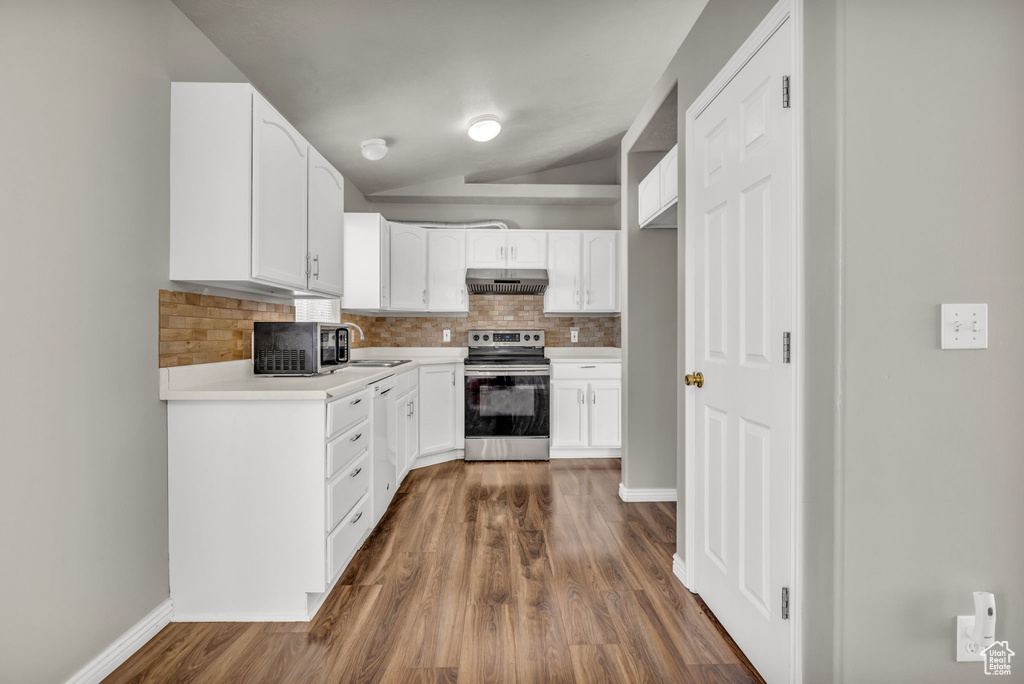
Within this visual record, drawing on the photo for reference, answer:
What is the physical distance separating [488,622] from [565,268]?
333cm

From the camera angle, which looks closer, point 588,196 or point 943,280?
point 943,280

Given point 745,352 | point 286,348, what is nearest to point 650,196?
point 745,352

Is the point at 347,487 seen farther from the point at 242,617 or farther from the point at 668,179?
the point at 668,179

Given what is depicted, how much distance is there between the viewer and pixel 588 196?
4711 mm

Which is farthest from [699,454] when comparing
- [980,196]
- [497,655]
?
[980,196]

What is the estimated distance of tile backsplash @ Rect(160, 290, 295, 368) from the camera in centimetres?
189

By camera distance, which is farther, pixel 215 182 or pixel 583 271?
pixel 583 271

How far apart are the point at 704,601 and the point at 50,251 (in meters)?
2.52

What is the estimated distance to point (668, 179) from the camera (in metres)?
2.60

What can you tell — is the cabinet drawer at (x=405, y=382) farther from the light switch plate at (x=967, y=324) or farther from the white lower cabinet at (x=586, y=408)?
the light switch plate at (x=967, y=324)

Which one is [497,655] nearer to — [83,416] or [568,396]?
[83,416]

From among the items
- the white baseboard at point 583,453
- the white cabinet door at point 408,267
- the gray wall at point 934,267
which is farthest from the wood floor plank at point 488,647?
the white cabinet door at point 408,267

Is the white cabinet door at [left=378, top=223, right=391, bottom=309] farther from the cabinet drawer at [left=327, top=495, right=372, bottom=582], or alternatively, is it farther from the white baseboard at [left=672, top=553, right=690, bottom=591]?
the white baseboard at [left=672, top=553, right=690, bottom=591]

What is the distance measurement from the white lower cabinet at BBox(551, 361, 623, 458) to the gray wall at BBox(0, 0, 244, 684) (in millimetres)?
2971
